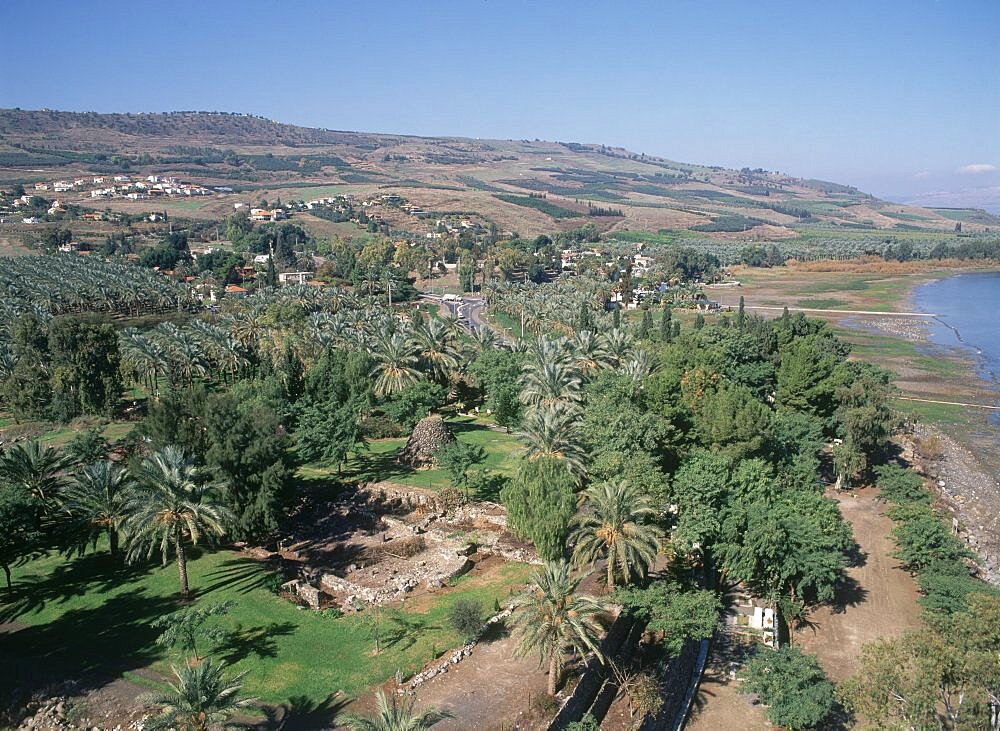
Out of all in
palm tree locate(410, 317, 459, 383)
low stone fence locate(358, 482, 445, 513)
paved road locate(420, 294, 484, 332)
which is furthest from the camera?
paved road locate(420, 294, 484, 332)

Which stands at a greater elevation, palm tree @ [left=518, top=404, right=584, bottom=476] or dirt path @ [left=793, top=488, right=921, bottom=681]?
palm tree @ [left=518, top=404, right=584, bottom=476]

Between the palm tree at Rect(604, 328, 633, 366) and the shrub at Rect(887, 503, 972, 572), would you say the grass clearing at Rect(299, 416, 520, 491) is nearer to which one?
the palm tree at Rect(604, 328, 633, 366)

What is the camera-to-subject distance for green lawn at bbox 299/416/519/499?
4597 cm

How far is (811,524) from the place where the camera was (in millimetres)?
32031

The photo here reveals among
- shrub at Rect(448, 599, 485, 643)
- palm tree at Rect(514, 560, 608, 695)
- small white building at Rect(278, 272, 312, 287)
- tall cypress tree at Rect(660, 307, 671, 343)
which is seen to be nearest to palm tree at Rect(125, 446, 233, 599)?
shrub at Rect(448, 599, 485, 643)

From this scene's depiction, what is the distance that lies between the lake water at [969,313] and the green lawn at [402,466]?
5794 centimetres

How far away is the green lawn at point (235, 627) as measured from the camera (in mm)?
25609

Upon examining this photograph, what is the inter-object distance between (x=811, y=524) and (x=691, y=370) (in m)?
16.6

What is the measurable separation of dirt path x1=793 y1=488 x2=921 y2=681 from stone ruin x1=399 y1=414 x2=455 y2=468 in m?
25.8

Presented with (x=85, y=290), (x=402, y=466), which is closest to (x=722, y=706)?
(x=402, y=466)

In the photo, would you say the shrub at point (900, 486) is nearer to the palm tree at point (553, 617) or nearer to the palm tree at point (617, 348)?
the palm tree at point (617, 348)

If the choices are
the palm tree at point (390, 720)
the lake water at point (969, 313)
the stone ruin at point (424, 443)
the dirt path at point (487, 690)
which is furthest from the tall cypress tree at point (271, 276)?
the palm tree at point (390, 720)

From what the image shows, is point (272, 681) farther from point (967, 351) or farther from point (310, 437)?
point (967, 351)

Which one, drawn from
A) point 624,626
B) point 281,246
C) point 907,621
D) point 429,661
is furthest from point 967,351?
point 281,246
